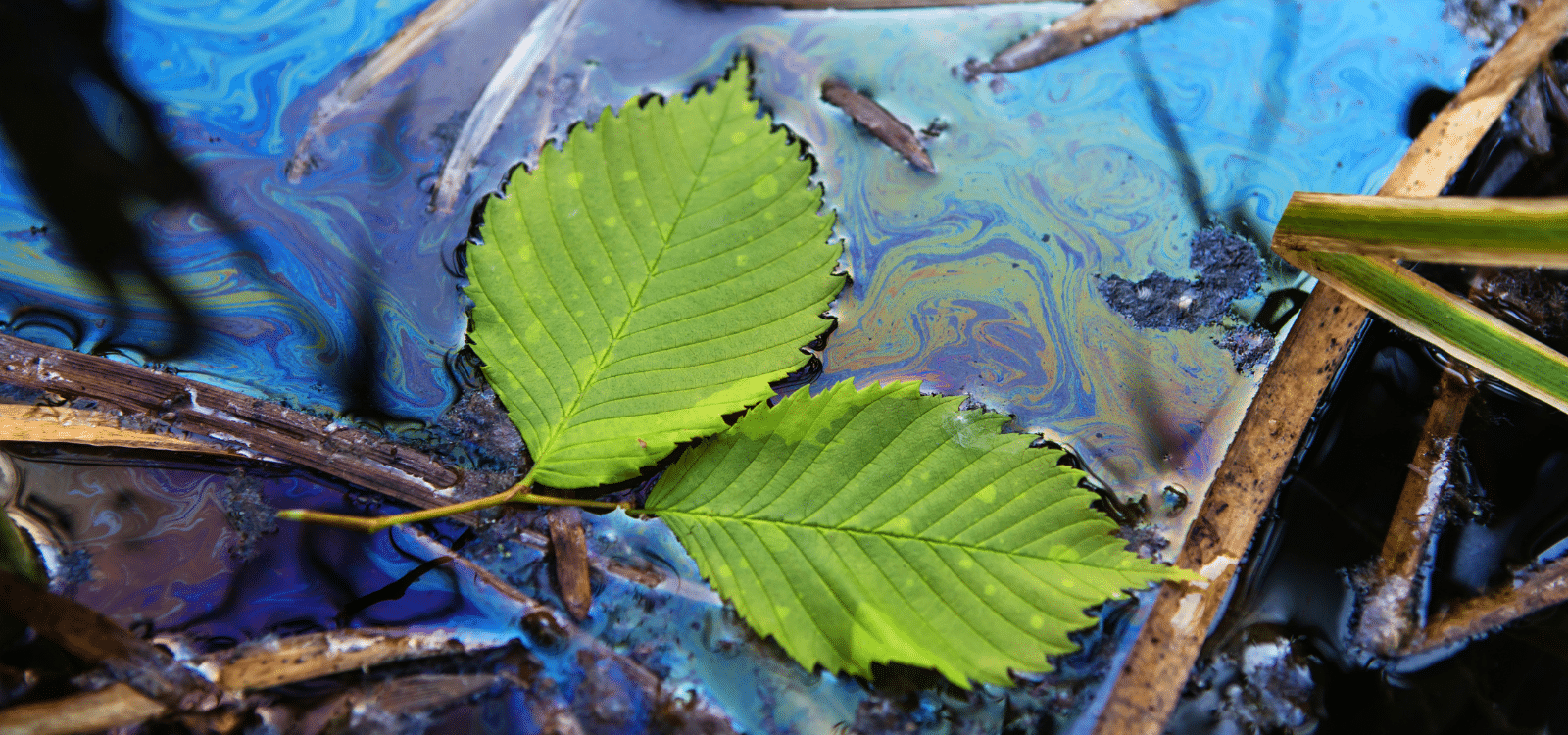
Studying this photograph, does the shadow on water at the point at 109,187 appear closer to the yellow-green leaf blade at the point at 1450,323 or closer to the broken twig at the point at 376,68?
the broken twig at the point at 376,68

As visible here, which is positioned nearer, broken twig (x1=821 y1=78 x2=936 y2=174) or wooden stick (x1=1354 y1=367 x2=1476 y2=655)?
wooden stick (x1=1354 y1=367 x2=1476 y2=655)

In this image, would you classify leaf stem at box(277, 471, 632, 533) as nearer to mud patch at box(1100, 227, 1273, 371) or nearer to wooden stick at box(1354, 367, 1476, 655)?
mud patch at box(1100, 227, 1273, 371)

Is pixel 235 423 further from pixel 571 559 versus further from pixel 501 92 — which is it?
pixel 501 92

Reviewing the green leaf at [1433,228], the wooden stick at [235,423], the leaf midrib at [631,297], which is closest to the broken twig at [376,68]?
the wooden stick at [235,423]

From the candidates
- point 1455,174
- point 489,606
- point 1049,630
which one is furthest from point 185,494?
point 1455,174

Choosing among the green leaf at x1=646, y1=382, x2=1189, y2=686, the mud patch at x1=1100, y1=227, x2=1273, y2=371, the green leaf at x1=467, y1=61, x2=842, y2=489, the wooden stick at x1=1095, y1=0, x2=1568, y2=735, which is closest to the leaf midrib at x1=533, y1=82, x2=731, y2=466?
the green leaf at x1=467, y1=61, x2=842, y2=489
